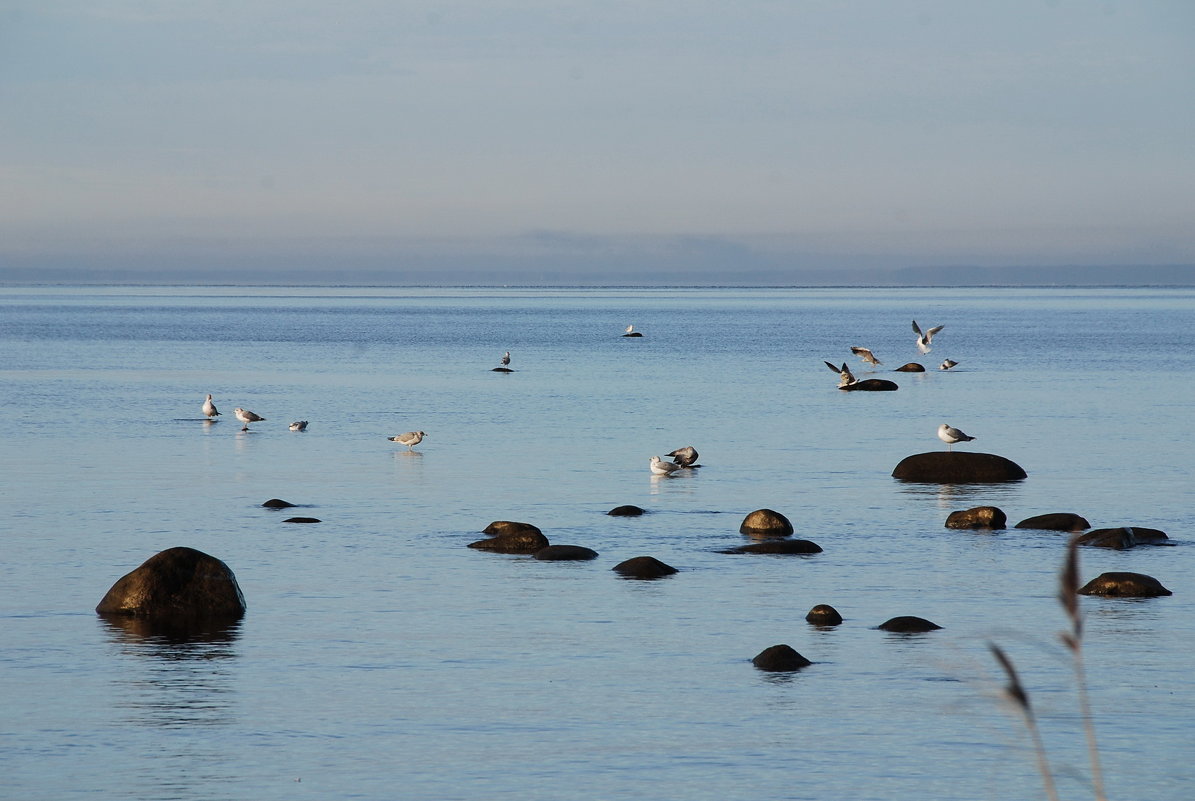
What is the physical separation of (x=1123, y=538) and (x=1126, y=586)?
4474 mm

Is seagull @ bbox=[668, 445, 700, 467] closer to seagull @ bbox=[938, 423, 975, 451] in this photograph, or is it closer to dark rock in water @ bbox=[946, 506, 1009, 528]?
seagull @ bbox=[938, 423, 975, 451]

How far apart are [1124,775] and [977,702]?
115 inches

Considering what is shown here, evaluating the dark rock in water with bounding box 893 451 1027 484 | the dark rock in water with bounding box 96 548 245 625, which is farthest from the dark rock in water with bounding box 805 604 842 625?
the dark rock in water with bounding box 893 451 1027 484

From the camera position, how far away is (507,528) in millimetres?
26281

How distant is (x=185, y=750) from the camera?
14445mm

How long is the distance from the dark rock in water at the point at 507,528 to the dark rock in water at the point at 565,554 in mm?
888

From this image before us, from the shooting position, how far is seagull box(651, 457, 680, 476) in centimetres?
3694

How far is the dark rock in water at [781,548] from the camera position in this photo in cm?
2545

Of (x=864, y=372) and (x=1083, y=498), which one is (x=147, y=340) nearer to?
(x=864, y=372)

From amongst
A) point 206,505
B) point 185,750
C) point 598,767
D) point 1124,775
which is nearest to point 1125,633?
point 1124,775

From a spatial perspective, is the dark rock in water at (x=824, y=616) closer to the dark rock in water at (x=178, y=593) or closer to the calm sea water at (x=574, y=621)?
the calm sea water at (x=574, y=621)

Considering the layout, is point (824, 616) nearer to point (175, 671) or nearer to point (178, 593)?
point (175, 671)

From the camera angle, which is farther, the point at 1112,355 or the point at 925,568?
the point at 1112,355

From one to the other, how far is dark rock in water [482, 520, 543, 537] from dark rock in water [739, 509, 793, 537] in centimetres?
399
